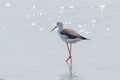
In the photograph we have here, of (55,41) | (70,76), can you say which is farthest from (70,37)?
(70,76)

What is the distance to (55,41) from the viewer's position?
40.6 feet

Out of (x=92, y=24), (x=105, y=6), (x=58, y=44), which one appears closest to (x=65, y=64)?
(x=58, y=44)

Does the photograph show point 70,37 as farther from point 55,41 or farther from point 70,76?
point 70,76

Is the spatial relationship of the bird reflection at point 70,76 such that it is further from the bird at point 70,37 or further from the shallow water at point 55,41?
the bird at point 70,37

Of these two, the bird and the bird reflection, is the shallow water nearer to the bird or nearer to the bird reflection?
the bird reflection

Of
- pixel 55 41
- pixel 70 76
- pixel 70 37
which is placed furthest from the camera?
pixel 55 41

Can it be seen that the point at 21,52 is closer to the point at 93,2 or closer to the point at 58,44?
the point at 58,44

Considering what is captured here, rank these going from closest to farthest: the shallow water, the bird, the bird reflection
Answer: the bird reflection → the shallow water → the bird

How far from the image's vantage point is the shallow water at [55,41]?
9922 millimetres

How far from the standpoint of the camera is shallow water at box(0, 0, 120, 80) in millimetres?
9922

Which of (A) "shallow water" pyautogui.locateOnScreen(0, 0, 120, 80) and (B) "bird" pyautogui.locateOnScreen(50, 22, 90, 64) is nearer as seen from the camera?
(A) "shallow water" pyautogui.locateOnScreen(0, 0, 120, 80)

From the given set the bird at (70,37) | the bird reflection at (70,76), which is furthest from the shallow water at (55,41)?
the bird at (70,37)

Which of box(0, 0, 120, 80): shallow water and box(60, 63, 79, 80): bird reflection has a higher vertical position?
box(60, 63, 79, 80): bird reflection

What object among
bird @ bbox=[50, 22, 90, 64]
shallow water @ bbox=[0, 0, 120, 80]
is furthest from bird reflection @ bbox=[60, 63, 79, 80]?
bird @ bbox=[50, 22, 90, 64]
